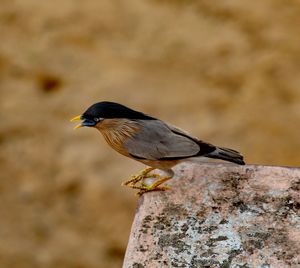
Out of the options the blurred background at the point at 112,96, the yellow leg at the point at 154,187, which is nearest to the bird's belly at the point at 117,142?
the yellow leg at the point at 154,187

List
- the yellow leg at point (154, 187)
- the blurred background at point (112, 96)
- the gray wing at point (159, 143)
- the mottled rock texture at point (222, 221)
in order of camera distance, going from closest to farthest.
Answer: the mottled rock texture at point (222, 221) → the yellow leg at point (154, 187) → the gray wing at point (159, 143) → the blurred background at point (112, 96)

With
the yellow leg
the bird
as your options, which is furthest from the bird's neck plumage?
the yellow leg

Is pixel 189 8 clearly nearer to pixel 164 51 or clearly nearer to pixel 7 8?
pixel 164 51

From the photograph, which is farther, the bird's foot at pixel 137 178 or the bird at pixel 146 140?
the bird's foot at pixel 137 178

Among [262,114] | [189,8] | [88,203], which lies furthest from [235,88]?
[88,203]

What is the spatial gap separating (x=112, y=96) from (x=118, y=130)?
254 cm

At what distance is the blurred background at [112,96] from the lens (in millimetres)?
4859

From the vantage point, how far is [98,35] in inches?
200

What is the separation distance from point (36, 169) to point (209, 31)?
1.22m

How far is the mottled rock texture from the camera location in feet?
6.65

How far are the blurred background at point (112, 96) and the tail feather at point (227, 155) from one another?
2.33m

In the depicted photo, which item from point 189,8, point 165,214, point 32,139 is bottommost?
point 165,214

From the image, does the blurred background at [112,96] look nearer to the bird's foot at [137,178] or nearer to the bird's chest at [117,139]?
the bird's foot at [137,178]

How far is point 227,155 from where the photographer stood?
2.46m
